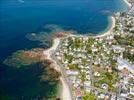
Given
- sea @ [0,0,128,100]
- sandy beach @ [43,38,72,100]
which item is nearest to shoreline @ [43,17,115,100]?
sandy beach @ [43,38,72,100]

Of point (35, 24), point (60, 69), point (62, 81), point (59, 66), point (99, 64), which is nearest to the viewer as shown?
point (62, 81)

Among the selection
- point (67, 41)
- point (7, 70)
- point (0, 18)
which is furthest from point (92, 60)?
point (0, 18)

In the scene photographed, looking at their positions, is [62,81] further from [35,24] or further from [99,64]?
[35,24]

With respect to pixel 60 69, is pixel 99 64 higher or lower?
higher

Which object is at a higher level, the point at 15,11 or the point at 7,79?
the point at 15,11

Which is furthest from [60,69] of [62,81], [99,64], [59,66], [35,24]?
[35,24]

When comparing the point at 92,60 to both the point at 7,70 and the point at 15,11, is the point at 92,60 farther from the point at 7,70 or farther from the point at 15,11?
the point at 15,11

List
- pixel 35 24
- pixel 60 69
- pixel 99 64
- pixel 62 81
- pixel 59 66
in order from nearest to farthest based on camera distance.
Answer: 1. pixel 62 81
2. pixel 60 69
3. pixel 59 66
4. pixel 99 64
5. pixel 35 24

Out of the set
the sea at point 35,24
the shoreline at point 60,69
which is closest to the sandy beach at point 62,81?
the shoreline at point 60,69
